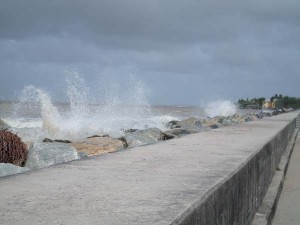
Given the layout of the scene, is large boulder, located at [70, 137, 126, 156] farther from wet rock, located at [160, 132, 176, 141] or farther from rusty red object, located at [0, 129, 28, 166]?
wet rock, located at [160, 132, 176, 141]

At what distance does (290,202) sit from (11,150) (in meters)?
3.52

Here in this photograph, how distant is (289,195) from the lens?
6105mm

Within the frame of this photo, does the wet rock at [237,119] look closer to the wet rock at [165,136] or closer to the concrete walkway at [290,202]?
the wet rock at [165,136]

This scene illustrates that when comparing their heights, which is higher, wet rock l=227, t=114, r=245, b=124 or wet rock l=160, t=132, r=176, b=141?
wet rock l=160, t=132, r=176, b=141

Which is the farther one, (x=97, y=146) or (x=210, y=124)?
(x=210, y=124)

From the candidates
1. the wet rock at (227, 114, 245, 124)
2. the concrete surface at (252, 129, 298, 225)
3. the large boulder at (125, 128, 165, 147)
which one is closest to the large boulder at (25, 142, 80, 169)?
the concrete surface at (252, 129, 298, 225)

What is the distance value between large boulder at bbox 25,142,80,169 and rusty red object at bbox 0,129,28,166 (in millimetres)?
268

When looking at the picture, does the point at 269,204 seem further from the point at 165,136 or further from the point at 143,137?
the point at 165,136

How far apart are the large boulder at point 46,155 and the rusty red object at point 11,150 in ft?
0.88

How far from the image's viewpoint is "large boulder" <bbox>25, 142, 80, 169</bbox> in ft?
17.7

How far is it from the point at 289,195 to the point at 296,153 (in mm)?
5797

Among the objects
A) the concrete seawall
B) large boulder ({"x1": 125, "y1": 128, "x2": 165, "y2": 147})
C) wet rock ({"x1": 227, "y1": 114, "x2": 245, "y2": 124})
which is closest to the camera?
the concrete seawall

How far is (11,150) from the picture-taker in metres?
5.76

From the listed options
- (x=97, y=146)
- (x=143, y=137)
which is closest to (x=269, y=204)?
(x=97, y=146)
